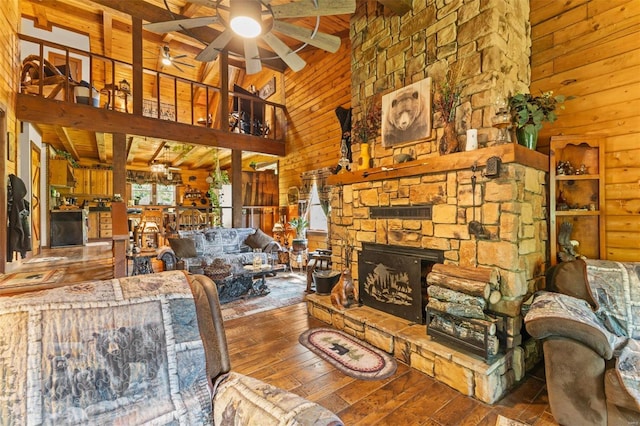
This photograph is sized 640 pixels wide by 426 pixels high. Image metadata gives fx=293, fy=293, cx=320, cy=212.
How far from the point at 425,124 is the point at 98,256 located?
6861 millimetres

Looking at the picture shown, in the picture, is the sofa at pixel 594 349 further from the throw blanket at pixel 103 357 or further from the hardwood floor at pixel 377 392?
the throw blanket at pixel 103 357

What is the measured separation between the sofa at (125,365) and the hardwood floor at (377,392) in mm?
1082

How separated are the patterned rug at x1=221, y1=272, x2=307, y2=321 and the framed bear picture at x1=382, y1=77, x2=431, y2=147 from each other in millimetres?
2580

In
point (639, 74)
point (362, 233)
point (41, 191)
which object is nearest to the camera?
point (639, 74)

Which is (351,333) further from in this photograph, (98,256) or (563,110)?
(98,256)

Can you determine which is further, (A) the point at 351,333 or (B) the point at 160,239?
(B) the point at 160,239

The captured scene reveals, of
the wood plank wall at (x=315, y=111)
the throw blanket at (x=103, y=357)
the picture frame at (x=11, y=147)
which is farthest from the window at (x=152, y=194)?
the throw blanket at (x=103, y=357)

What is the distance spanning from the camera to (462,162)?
246 cm

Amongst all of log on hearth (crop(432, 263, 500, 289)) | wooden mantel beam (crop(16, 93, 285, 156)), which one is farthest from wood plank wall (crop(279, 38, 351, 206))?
log on hearth (crop(432, 263, 500, 289))

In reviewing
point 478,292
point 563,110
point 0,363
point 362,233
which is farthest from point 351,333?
point 563,110

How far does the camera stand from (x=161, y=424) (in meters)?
1.04

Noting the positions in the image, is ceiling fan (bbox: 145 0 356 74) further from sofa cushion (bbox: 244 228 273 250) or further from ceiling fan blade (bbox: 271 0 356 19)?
sofa cushion (bbox: 244 228 273 250)

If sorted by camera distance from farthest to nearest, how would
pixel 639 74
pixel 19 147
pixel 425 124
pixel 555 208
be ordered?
pixel 19 147 → pixel 425 124 → pixel 555 208 → pixel 639 74

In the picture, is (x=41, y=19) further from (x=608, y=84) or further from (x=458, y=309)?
(x=608, y=84)
